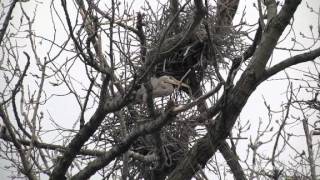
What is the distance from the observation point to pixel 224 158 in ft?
11.5

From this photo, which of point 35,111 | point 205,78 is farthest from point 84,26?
point 205,78

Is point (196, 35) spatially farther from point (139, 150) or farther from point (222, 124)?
point (222, 124)

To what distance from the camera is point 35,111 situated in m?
2.75

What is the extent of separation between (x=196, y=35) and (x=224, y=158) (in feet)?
3.58

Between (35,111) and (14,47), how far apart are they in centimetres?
65

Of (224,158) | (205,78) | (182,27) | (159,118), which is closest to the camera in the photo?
(159,118)

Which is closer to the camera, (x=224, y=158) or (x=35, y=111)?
(x=35, y=111)

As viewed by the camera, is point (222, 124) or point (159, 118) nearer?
point (159, 118)

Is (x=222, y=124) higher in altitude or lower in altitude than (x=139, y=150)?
lower

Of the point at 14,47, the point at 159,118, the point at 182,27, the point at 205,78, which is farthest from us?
the point at 205,78

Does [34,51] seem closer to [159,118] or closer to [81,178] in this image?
[81,178]

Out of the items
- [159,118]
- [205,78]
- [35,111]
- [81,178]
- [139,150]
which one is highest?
[205,78]

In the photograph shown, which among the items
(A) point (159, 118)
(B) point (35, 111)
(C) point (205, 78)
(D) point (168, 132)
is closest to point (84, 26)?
(A) point (159, 118)

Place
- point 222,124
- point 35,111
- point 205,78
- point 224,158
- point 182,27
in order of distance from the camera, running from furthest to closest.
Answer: point 205,78
point 182,27
point 224,158
point 35,111
point 222,124
